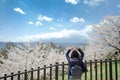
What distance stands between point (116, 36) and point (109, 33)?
105 cm

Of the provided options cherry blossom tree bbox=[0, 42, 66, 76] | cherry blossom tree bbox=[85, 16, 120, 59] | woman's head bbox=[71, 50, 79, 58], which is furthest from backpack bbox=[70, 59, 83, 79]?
cherry blossom tree bbox=[85, 16, 120, 59]

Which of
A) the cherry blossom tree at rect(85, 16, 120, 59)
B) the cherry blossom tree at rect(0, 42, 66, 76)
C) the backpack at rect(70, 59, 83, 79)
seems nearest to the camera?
the backpack at rect(70, 59, 83, 79)

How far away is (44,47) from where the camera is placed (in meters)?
23.5

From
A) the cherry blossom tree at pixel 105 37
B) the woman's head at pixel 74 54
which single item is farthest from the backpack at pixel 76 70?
the cherry blossom tree at pixel 105 37

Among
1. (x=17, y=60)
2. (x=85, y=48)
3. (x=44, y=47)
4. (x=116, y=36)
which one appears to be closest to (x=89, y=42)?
(x=85, y=48)

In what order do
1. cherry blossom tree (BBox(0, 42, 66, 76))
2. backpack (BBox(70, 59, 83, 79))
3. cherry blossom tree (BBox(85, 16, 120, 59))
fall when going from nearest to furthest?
backpack (BBox(70, 59, 83, 79)) → cherry blossom tree (BBox(0, 42, 66, 76)) → cherry blossom tree (BBox(85, 16, 120, 59))

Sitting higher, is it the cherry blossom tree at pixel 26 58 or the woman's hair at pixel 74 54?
the woman's hair at pixel 74 54

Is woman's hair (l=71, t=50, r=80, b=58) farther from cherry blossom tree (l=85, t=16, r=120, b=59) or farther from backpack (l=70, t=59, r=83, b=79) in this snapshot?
cherry blossom tree (l=85, t=16, r=120, b=59)

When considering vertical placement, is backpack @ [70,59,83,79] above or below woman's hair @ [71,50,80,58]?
below

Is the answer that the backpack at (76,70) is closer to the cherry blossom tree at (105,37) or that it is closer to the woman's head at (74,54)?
the woman's head at (74,54)

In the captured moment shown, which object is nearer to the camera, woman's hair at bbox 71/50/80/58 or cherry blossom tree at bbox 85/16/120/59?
woman's hair at bbox 71/50/80/58

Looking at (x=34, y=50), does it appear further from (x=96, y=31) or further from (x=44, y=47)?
(x=96, y=31)

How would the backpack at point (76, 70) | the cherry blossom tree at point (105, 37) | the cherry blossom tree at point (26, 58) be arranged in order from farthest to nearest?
the cherry blossom tree at point (105, 37) < the cherry blossom tree at point (26, 58) < the backpack at point (76, 70)

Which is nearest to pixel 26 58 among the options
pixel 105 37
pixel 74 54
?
pixel 105 37
